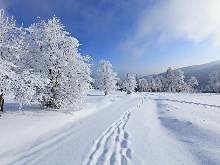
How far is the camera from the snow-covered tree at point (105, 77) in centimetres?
8525

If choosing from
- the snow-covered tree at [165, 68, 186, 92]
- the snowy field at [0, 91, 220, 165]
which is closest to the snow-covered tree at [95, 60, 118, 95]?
the snow-covered tree at [165, 68, 186, 92]

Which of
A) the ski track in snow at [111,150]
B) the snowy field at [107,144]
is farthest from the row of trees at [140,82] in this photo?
the ski track in snow at [111,150]

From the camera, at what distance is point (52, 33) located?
3009cm

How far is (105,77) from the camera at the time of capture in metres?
85.9

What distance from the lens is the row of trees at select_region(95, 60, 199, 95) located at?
85.9 metres

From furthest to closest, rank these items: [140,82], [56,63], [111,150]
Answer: [140,82] → [56,63] → [111,150]

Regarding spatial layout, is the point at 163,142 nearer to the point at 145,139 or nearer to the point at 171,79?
the point at 145,139

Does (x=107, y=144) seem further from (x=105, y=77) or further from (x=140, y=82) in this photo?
(x=140, y=82)

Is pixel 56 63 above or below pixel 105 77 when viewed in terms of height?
below

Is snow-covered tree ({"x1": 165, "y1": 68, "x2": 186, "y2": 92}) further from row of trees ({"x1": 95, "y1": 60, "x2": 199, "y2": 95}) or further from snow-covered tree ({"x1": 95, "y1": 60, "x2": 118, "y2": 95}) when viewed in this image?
snow-covered tree ({"x1": 95, "y1": 60, "x2": 118, "y2": 95})

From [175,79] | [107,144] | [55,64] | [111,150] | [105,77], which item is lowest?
[111,150]

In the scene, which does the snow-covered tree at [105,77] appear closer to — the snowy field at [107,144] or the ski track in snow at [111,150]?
the snowy field at [107,144]

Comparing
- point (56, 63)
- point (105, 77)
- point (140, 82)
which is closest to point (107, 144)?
point (56, 63)

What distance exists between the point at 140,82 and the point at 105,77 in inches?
3685
